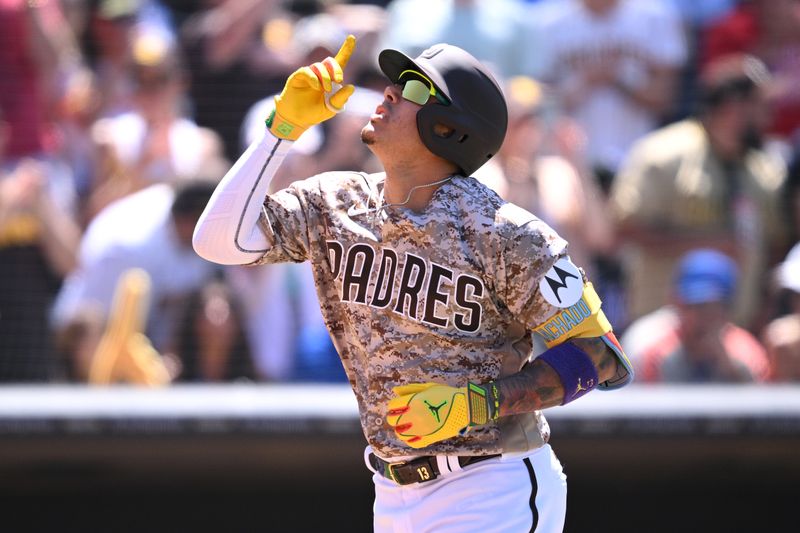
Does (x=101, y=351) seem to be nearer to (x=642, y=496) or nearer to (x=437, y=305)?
(x=642, y=496)

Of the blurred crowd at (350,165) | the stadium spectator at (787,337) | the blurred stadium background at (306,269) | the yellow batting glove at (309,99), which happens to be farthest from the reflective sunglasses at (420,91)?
the stadium spectator at (787,337)

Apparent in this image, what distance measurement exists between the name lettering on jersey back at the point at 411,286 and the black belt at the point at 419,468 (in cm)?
30

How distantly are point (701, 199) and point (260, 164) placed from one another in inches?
138

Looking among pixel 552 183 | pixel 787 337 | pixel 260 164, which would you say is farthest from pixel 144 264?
pixel 260 164

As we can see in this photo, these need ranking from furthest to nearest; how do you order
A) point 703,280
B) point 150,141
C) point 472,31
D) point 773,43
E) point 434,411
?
point 773,43
point 472,31
point 150,141
point 703,280
point 434,411

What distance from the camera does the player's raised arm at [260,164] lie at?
273cm

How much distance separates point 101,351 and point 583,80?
2.76 m

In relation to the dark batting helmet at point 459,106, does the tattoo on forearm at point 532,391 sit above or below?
below

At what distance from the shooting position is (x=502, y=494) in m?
2.79

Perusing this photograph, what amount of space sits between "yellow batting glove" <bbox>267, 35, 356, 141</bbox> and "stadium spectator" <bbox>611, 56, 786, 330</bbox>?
3280 mm

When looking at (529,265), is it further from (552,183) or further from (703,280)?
(552,183)

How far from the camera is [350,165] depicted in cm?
580

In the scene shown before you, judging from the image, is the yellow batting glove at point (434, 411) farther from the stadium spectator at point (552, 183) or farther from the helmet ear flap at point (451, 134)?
the stadium spectator at point (552, 183)

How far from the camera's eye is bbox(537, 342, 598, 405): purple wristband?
2.67 metres
